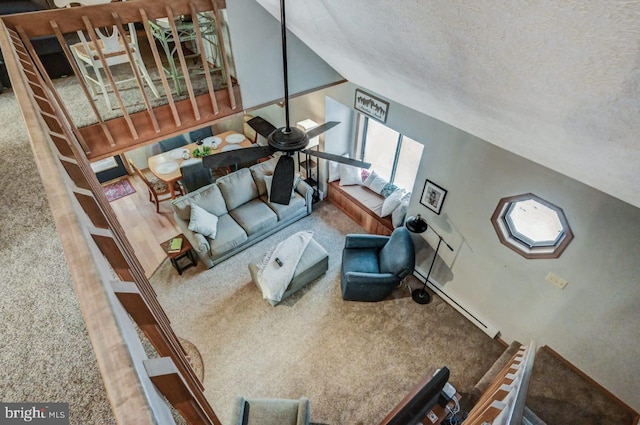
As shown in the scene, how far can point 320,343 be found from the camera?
403 cm

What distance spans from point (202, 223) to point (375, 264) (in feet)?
8.44

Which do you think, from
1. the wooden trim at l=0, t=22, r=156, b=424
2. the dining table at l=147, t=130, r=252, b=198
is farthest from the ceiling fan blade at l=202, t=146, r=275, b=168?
the dining table at l=147, t=130, r=252, b=198

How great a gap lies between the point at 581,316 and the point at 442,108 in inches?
96.3

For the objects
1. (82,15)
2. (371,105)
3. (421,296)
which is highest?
(82,15)

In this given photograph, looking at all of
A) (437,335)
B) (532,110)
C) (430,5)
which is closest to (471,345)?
(437,335)

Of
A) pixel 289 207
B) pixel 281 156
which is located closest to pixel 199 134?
pixel 289 207

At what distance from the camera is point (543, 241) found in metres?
3.21

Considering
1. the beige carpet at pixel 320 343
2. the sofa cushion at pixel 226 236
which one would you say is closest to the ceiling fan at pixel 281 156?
the beige carpet at pixel 320 343

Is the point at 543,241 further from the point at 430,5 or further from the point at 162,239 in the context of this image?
the point at 162,239

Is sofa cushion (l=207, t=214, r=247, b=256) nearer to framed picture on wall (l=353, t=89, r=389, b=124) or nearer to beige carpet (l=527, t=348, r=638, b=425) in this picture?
framed picture on wall (l=353, t=89, r=389, b=124)

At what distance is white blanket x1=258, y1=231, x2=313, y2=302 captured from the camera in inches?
167

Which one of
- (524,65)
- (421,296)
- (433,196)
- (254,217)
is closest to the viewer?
(524,65)

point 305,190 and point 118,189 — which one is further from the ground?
point 305,190

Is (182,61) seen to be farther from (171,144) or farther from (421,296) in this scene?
(171,144)
